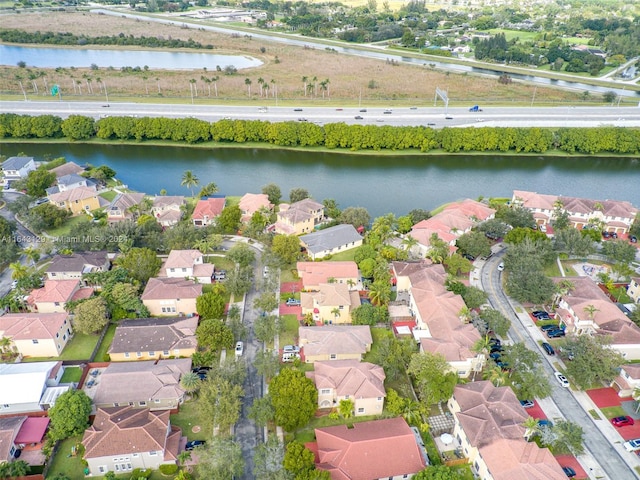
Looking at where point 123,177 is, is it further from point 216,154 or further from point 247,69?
point 247,69

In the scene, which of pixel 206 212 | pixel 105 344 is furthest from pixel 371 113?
pixel 105 344

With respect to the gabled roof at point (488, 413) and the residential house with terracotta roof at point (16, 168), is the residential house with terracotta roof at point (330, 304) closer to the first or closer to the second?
the gabled roof at point (488, 413)

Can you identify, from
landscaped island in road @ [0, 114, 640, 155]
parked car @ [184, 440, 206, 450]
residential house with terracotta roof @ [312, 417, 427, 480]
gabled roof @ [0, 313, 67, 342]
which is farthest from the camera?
landscaped island in road @ [0, 114, 640, 155]

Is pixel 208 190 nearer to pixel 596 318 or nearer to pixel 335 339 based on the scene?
pixel 335 339

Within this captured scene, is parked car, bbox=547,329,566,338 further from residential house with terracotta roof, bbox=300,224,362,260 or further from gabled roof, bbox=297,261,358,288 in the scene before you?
residential house with terracotta roof, bbox=300,224,362,260

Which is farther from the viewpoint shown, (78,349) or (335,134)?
(335,134)

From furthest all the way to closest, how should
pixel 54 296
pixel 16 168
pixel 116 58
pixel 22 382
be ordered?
pixel 116 58 → pixel 16 168 → pixel 54 296 → pixel 22 382

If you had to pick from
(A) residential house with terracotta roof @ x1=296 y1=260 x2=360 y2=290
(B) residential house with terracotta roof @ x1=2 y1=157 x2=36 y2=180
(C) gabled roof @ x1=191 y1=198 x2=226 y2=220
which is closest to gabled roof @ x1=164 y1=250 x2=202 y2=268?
(C) gabled roof @ x1=191 y1=198 x2=226 y2=220
